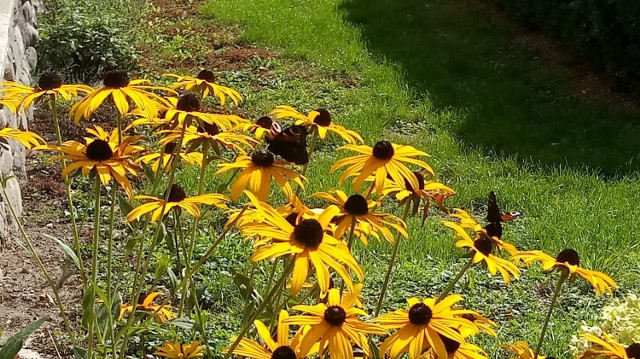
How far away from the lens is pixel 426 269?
3.52m

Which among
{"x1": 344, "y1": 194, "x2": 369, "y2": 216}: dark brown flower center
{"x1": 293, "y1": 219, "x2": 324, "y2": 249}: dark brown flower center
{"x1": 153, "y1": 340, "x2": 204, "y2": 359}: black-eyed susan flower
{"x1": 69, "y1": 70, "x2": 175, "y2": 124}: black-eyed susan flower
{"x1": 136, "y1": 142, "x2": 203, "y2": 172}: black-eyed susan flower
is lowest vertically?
{"x1": 153, "y1": 340, "x2": 204, "y2": 359}: black-eyed susan flower

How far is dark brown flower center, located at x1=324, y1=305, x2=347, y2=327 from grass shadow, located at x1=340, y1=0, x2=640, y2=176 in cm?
350

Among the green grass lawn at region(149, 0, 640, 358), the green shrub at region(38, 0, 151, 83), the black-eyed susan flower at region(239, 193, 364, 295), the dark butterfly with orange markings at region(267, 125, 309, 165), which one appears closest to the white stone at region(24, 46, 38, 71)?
the green shrub at region(38, 0, 151, 83)

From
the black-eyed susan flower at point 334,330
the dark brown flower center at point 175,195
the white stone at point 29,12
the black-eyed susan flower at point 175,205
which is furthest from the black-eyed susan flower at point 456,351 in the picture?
the white stone at point 29,12

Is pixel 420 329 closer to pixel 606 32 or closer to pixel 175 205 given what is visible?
pixel 175 205

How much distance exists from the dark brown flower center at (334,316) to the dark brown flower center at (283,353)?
0.09 m

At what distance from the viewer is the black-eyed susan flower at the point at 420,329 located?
1332 millimetres

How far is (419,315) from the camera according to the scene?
1379mm

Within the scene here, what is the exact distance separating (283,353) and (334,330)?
0.33 feet

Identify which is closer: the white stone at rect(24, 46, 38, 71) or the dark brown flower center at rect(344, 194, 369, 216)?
the dark brown flower center at rect(344, 194, 369, 216)

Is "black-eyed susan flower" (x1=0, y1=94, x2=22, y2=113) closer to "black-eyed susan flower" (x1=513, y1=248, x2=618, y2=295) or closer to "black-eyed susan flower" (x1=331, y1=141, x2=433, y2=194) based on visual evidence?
"black-eyed susan flower" (x1=331, y1=141, x2=433, y2=194)

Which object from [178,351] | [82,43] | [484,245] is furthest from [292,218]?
[82,43]

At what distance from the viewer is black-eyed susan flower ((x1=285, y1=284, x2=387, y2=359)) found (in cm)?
129

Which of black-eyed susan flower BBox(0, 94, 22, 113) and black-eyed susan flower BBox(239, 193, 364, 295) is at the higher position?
black-eyed susan flower BBox(239, 193, 364, 295)
